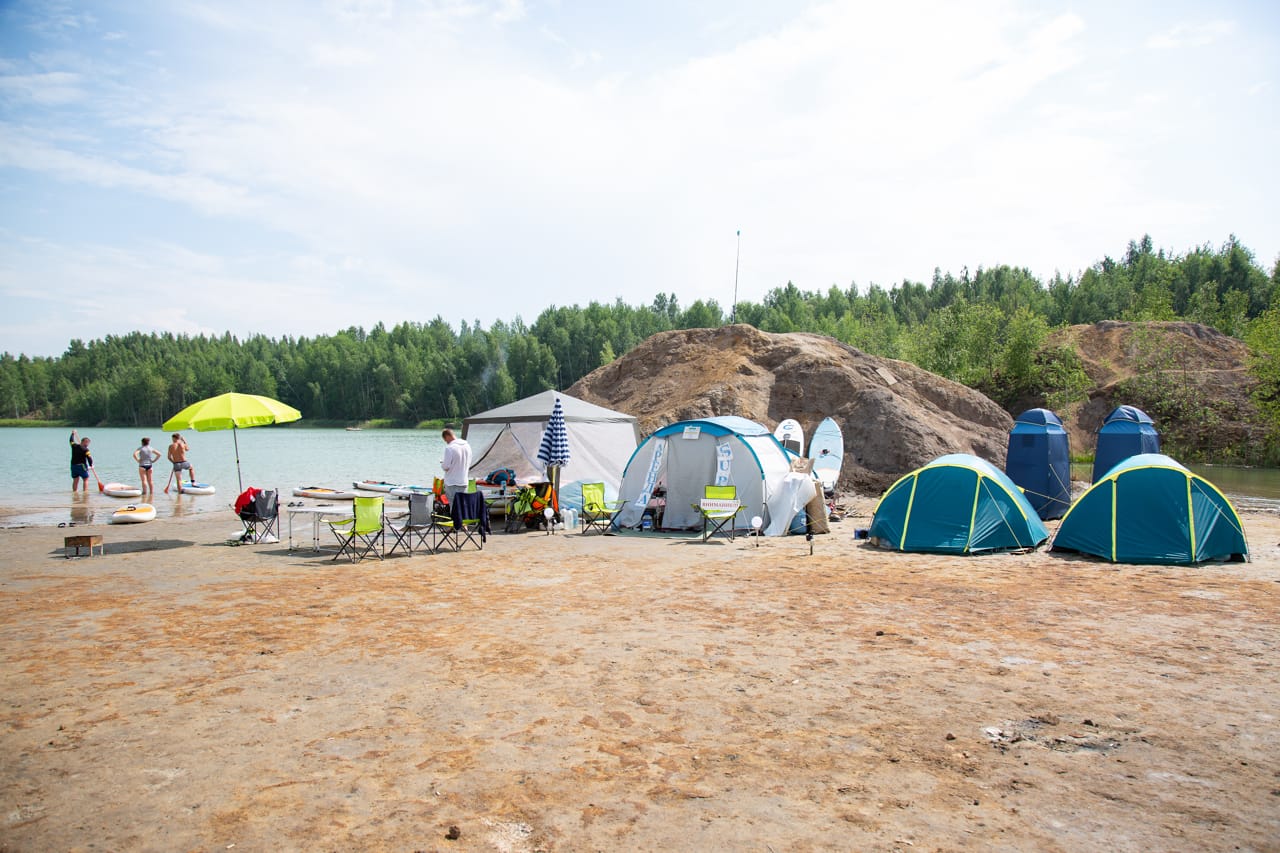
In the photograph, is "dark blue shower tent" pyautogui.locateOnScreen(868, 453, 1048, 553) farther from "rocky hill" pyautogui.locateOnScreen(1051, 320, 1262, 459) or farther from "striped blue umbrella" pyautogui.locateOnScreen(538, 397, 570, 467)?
"rocky hill" pyautogui.locateOnScreen(1051, 320, 1262, 459)

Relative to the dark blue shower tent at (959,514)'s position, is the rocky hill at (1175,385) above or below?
above

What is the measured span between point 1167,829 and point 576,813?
276 centimetres

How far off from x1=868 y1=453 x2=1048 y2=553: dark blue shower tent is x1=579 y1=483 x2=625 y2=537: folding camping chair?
4662 millimetres

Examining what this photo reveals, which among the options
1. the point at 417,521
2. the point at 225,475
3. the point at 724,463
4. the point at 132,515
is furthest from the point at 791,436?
the point at 225,475

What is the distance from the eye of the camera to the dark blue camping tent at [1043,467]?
54.7 ft

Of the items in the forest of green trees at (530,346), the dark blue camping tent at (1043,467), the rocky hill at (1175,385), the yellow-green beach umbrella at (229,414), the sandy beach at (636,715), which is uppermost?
the forest of green trees at (530,346)

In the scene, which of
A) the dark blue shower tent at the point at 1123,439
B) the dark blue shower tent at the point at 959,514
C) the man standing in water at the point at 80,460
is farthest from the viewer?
the man standing in water at the point at 80,460

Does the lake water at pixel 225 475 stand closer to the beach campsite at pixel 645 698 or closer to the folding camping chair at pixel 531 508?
the folding camping chair at pixel 531 508

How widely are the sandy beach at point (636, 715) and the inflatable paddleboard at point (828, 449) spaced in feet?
39.9

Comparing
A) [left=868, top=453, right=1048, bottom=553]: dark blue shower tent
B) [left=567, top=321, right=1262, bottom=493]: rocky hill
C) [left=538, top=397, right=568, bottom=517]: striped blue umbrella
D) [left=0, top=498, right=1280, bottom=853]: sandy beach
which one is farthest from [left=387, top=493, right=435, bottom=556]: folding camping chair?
[left=567, top=321, right=1262, bottom=493]: rocky hill

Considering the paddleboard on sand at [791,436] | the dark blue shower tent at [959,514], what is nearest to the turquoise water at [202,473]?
the paddleboard on sand at [791,436]

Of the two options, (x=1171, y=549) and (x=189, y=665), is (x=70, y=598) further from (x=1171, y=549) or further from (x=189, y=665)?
(x=1171, y=549)

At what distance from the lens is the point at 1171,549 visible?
11.0 meters

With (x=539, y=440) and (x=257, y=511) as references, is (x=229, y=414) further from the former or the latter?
(x=539, y=440)
